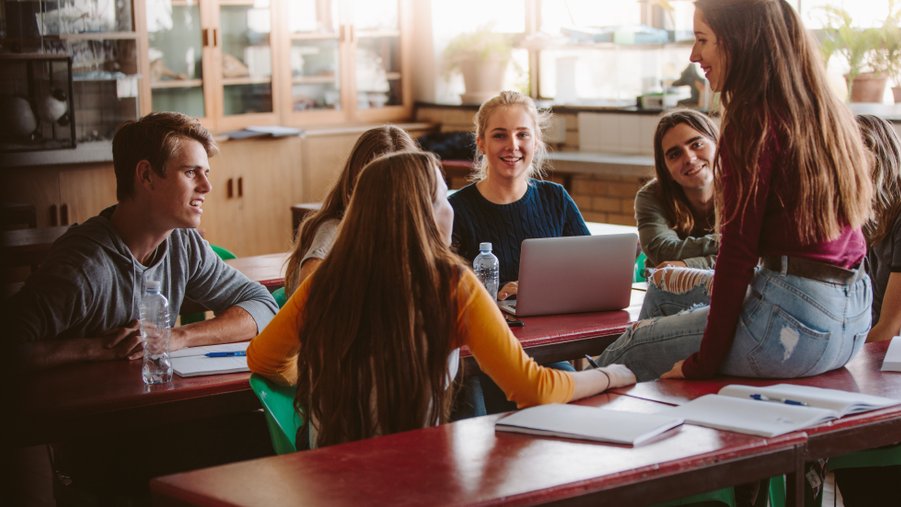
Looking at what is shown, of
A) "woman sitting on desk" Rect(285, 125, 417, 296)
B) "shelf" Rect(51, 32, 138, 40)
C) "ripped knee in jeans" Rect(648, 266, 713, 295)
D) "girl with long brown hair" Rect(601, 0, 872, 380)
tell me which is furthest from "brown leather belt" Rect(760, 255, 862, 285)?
"shelf" Rect(51, 32, 138, 40)

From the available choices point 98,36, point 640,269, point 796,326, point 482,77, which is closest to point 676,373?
point 796,326

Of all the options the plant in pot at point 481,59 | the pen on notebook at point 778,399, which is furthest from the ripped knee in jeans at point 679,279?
the plant in pot at point 481,59

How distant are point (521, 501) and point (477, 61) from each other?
19.8 ft

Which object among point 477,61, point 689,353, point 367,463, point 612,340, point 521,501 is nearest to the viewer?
point 521,501

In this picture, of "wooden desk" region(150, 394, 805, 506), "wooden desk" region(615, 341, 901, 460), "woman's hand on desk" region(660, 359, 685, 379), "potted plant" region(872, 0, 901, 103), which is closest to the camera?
"wooden desk" region(150, 394, 805, 506)

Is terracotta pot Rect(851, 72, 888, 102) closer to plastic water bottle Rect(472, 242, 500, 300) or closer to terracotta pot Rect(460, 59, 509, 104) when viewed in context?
terracotta pot Rect(460, 59, 509, 104)

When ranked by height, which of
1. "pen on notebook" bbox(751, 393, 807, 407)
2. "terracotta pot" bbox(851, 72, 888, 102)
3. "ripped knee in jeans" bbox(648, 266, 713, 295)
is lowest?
"pen on notebook" bbox(751, 393, 807, 407)

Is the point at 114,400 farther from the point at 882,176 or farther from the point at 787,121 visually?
the point at 882,176

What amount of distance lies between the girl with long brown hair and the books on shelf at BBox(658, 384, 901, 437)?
125 mm

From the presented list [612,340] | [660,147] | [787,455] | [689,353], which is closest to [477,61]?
[660,147]

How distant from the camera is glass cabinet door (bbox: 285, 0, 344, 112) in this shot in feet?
22.9

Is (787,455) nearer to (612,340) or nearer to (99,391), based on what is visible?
(612,340)

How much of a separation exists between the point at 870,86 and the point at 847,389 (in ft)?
11.8

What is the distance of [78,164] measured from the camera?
5.85m
